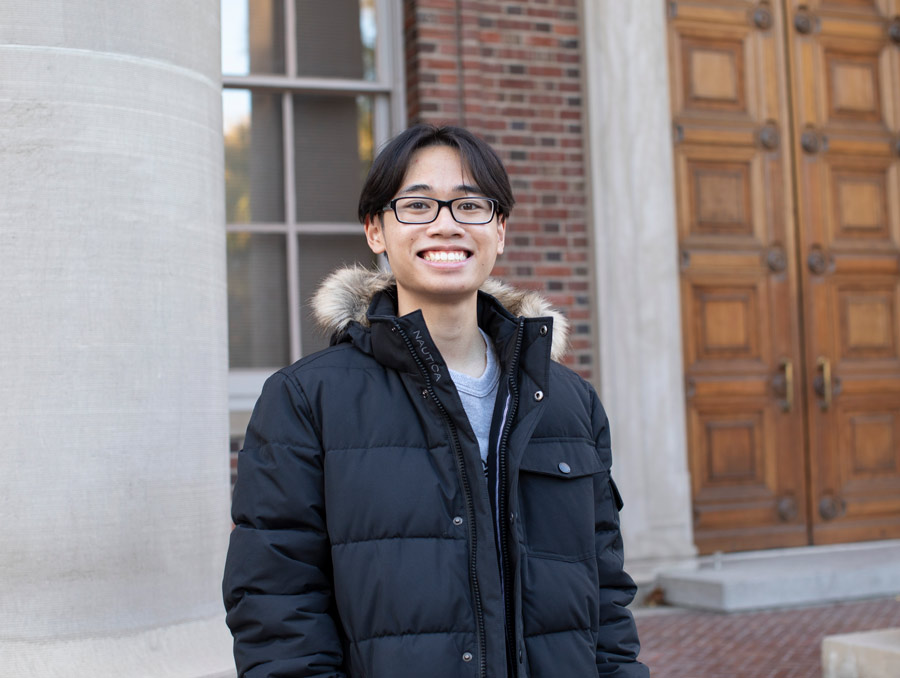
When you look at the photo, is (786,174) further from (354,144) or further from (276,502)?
(276,502)

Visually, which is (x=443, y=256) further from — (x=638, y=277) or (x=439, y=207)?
(x=638, y=277)

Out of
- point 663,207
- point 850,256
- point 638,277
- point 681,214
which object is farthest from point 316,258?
point 850,256

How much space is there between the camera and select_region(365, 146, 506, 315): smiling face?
2148mm

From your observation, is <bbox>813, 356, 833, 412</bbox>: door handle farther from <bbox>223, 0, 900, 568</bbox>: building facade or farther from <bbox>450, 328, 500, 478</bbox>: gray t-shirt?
<bbox>450, 328, 500, 478</bbox>: gray t-shirt

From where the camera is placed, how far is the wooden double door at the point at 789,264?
23.0ft

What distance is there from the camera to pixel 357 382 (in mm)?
2100

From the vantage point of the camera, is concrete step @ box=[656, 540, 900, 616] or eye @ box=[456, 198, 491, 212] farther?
concrete step @ box=[656, 540, 900, 616]

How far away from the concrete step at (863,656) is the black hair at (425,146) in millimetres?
2811

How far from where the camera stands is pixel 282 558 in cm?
193

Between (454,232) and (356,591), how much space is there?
697mm

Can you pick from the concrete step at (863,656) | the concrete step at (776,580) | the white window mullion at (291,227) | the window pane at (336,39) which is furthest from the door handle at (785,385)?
the window pane at (336,39)

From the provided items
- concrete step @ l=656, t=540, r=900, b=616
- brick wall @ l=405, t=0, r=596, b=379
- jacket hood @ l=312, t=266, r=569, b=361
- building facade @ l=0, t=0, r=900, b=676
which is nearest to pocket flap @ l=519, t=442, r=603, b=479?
jacket hood @ l=312, t=266, r=569, b=361

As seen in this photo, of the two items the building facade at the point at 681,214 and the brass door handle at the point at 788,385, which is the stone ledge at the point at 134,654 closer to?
the building facade at the point at 681,214

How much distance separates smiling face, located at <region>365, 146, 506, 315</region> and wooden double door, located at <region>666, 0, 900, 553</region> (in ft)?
16.3
